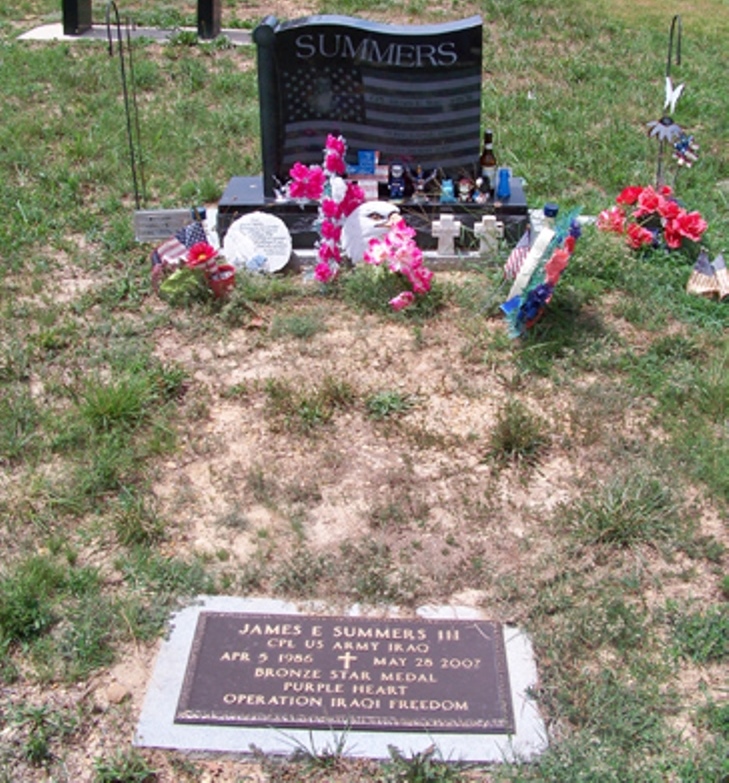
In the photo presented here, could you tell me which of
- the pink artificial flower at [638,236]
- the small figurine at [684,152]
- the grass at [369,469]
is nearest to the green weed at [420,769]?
the grass at [369,469]

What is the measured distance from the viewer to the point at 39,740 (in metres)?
3.39

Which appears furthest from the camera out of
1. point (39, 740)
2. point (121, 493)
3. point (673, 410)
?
point (673, 410)

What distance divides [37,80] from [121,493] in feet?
21.1

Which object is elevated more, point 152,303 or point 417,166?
point 417,166

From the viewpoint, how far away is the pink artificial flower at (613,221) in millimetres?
6348

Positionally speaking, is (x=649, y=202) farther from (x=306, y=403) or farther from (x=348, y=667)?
(x=348, y=667)

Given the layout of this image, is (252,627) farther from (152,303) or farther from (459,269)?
(459,269)

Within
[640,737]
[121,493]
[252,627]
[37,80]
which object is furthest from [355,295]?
[37,80]

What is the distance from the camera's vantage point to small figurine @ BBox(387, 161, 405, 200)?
639cm

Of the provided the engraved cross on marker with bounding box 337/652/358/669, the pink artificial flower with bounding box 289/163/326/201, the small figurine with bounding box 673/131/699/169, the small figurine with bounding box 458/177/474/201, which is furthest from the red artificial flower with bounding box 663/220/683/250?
the engraved cross on marker with bounding box 337/652/358/669

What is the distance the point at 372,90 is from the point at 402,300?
4.71 feet

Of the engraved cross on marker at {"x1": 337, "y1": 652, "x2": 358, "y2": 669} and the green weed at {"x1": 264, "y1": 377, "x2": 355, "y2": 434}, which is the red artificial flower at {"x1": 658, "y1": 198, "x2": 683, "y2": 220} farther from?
the engraved cross on marker at {"x1": 337, "y1": 652, "x2": 358, "y2": 669}

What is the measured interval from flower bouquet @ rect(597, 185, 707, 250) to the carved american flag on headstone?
986 mm

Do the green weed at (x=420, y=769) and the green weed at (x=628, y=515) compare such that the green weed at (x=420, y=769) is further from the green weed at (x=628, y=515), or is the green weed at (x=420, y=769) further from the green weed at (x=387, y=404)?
the green weed at (x=387, y=404)
